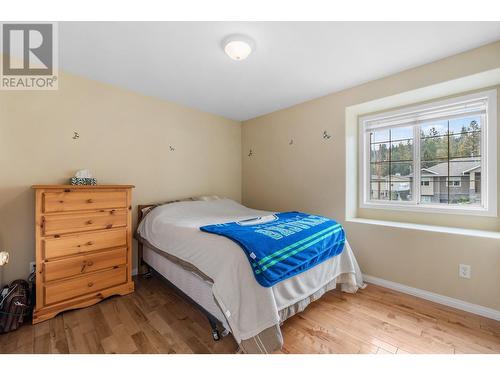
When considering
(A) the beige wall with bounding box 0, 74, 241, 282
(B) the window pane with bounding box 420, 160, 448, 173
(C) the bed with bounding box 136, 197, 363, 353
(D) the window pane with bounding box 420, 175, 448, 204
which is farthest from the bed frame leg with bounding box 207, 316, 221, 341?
(B) the window pane with bounding box 420, 160, 448, 173

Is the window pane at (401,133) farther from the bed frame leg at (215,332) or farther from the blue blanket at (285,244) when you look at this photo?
the bed frame leg at (215,332)

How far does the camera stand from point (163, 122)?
9.59ft

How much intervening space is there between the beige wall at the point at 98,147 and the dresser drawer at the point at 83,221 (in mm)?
508

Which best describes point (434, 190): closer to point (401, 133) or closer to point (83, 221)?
point (401, 133)

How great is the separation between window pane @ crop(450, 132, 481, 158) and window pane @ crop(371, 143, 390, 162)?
1.97 ft

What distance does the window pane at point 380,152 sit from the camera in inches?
107

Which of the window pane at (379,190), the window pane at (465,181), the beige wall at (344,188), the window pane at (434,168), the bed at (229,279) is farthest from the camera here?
the window pane at (379,190)

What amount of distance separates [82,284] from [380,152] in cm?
353

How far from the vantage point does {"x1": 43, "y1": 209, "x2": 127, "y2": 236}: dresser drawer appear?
5.74 ft

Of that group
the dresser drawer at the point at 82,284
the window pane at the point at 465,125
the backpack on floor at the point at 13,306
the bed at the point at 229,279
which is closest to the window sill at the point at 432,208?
the window pane at the point at 465,125

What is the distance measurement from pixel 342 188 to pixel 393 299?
1.25 metres

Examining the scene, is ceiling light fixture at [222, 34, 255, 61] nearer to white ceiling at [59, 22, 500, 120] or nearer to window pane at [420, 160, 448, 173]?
white ceiling at [59, 22, 500, 120]
